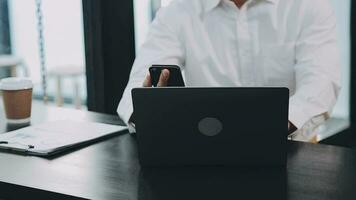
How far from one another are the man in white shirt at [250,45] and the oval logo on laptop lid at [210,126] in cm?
63

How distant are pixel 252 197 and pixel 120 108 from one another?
0.70 metres

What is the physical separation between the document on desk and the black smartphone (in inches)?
9.4

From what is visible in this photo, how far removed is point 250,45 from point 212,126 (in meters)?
0.83

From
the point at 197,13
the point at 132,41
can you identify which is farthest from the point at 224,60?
the point at 132,41

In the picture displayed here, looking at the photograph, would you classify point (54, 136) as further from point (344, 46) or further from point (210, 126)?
point (344, 46)

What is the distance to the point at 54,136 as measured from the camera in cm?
145

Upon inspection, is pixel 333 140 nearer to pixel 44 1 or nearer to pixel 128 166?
pixel 44 1

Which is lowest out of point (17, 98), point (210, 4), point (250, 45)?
point (17, 98)

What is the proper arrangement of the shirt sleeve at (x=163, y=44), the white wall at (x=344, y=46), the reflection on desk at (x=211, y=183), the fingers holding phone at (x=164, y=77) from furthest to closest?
the white wall at (x=344, y=46)
the shirt sleeve at (x=163, y=44)
the fingers holding phone at (x=164, y=77)
the reflection on desk at (x=211, y=183)

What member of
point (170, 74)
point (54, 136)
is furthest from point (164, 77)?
point (54, 136)

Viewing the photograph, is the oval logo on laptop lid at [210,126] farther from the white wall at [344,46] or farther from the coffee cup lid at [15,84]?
the white wall at [344,46]

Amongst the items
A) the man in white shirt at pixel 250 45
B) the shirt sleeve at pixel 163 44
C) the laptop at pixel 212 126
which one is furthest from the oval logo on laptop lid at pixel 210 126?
the shirt sleeve at pixel 163 44

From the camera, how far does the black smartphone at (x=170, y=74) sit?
1330 mm

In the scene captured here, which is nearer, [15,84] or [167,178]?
[167,178]
